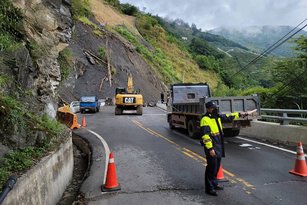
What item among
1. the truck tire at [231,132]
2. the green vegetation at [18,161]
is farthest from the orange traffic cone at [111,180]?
the truck tire at [231,132]

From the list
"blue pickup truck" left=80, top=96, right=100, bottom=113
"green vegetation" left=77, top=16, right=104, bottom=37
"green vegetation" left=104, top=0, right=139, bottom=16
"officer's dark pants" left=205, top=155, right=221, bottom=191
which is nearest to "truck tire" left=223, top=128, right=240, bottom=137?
"officer's dark pants" left=205, top=155, right=221, bottom=191

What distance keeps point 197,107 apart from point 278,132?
10.4ft

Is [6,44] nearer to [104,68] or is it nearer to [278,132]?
[278,132]

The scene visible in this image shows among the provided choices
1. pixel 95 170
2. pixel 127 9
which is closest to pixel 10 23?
pixel 95 170

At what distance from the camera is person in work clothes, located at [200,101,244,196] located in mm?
6848

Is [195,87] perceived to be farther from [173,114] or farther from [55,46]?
[55,46]

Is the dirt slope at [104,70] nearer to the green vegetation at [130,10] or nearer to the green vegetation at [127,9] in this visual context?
the green vegetation at [127,9]

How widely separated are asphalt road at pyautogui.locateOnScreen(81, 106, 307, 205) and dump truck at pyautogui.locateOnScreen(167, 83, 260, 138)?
1.09 meters

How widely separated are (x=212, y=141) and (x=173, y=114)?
35.4 ft

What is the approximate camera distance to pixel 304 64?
22.8 m

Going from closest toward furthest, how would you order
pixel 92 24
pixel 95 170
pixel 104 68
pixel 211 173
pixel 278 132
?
pixel 211 173 → pixel 95 170 → pixel 278 132 → pixel 104 68 → pixel 92 24

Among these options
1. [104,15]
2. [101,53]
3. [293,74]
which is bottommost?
[293,74]

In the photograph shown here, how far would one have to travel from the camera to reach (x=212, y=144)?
22.8 ft

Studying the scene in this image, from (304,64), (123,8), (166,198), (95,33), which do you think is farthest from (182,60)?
(166,198)
